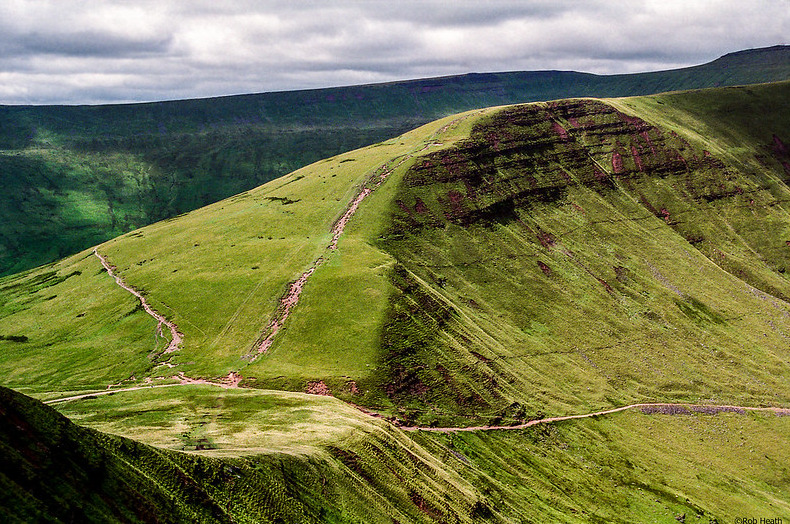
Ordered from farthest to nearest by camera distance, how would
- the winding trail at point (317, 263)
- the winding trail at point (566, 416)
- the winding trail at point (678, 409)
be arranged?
the winding trail at point (678, 409) → the winding trail at point (317, 263) → the winding trail at point (566, 416)

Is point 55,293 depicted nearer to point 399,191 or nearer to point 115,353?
point 115,353

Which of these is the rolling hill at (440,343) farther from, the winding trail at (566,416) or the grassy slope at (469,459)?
the winding trail at (566,416)

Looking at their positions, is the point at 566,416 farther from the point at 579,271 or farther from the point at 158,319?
the point at 158,319

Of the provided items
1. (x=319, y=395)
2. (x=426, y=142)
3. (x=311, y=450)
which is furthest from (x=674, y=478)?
(x=426, y=142)

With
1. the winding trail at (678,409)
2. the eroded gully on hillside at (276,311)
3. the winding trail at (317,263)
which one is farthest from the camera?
the winding trail at (678,409)

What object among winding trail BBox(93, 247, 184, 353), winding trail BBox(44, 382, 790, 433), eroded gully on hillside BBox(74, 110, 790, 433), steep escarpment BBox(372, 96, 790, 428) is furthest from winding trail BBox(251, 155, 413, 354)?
winding trail BBox(93, 247, 184, 353)

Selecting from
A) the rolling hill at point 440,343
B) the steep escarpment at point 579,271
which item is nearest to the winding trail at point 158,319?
the rolling hill at point 440,343

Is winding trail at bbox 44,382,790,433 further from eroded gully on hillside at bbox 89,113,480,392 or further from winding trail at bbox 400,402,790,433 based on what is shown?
eroded gully on hillside at bbox 89,113,480,392
